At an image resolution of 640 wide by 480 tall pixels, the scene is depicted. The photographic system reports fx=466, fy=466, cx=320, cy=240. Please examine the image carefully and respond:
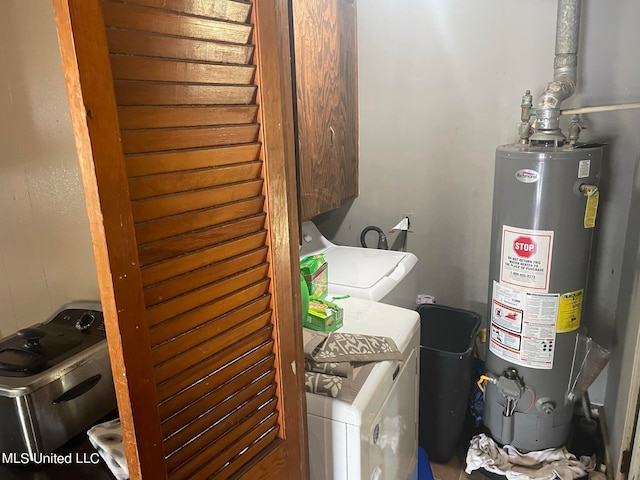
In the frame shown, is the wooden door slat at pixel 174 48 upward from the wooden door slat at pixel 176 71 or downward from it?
upward

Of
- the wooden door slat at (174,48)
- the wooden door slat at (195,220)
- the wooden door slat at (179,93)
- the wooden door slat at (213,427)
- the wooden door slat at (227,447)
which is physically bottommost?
the wooden door slat at (227,447)

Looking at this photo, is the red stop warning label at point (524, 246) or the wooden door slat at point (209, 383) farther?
the red stop warning label at point (524, 246)

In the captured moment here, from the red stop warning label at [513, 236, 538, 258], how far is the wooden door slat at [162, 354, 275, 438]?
120cm

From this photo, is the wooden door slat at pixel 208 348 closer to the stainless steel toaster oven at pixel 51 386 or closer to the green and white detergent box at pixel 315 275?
the stainless steel toaster oven at pixel 51 386

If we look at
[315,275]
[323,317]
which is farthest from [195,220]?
[315,275]

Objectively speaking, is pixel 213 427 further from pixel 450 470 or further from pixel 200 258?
pixel 450 470

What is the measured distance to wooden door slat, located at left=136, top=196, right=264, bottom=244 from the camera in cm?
62

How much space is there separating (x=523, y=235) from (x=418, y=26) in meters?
1.08

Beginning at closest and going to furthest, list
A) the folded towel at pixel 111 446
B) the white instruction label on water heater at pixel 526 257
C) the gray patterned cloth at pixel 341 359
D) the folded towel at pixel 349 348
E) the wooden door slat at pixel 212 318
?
the wooden door slat at pixel 212 318 < the folded towel at pixel 111 446 < the gray patterned cloth at pixel 341 359 < the folded towel at pixel 349 348 < the white instruction label on water heater at pixel 526 257

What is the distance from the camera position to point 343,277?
1.82 metres

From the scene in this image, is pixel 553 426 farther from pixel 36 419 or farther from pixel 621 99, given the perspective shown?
pixel 36 419

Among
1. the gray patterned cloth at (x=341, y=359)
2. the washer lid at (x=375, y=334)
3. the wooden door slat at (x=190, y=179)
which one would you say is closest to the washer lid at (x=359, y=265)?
the washer lid at (x=375, y=334)

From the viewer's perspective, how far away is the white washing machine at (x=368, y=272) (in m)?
→ 1.73

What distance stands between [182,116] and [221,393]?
44cm
